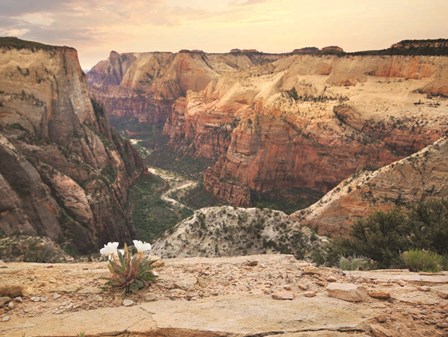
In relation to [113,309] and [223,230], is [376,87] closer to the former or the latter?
[223,230]

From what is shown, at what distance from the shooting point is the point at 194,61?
431ft

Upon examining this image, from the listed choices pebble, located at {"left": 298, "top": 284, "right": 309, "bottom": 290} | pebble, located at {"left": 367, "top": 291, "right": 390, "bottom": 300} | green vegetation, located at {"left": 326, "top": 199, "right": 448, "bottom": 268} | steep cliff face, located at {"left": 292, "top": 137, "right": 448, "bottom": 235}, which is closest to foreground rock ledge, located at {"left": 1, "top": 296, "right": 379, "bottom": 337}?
pebble, located at {"left": 367, "top": 291, "right": 390, "bottom": 300}

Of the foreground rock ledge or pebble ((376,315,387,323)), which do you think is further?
pebble ((376,315,387,323))

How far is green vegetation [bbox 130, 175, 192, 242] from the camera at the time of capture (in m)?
55.0

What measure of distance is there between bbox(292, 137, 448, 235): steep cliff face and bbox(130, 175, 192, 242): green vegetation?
21.5 metres

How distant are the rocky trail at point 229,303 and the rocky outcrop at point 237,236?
1596 centimetres

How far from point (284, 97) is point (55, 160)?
42268 mm

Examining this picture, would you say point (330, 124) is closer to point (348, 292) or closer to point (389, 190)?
point (389, 190)

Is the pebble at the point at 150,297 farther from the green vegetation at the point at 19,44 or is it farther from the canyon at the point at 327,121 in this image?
the green vegetation at the point at 19,44

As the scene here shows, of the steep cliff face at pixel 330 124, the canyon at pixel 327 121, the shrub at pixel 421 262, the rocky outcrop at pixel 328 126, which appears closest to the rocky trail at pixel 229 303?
the shrub at pixel 421 262

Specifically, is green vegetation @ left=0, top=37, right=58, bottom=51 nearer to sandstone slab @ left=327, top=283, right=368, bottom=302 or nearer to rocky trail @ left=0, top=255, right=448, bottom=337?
rocky trail @ left=0, top=255, right=448, bottom=337

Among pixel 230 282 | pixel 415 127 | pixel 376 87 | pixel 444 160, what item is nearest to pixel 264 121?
pixel 376 87

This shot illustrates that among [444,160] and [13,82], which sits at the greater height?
[13,82]

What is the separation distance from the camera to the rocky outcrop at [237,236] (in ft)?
84.1
